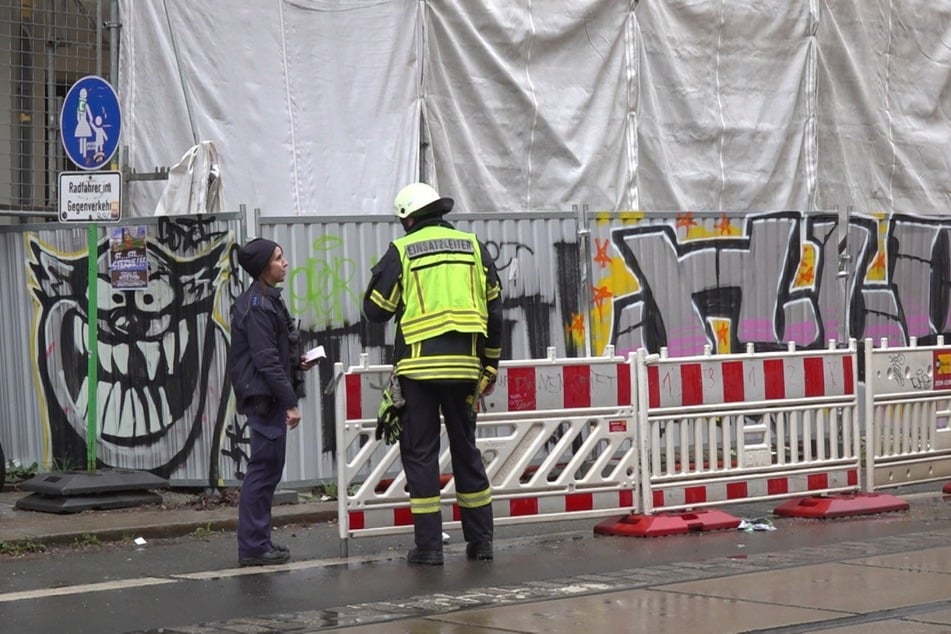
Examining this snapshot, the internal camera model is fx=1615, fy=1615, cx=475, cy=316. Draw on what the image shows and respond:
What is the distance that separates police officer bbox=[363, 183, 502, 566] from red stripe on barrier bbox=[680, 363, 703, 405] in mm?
1720

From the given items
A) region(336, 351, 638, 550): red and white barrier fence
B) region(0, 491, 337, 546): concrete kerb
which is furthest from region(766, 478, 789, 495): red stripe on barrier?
region(0, 491, 337, 546): concrete kerb

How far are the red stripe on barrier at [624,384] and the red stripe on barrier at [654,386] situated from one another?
126 millimetres

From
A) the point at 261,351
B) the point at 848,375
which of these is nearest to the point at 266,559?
the point at 261,351

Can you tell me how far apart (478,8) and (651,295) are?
2989 mm

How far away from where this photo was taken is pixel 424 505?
834cm

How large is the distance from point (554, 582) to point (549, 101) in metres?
7.39

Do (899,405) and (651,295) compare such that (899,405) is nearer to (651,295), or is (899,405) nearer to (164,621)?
(651,295)

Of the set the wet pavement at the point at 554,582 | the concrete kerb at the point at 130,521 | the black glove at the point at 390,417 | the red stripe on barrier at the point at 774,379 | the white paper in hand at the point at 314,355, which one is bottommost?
the wet pavement at the point at 554,582

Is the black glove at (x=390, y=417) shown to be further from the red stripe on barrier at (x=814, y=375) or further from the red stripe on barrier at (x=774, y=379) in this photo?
the red stripe on barrier at (x=814, y=375)

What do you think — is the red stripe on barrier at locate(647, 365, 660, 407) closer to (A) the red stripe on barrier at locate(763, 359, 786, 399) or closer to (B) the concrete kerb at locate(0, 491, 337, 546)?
(A) the red stripe on barrier at locate(763, 359, 786, 399)

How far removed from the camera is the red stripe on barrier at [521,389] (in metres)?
9.31

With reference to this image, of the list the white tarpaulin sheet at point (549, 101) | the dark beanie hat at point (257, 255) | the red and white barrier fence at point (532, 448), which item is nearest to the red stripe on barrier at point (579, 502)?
the red and white barrier fence at point (532, 448)

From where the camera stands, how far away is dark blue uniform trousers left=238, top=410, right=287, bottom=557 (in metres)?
8.58

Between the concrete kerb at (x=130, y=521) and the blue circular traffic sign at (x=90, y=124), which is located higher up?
the blue circular traffic sign at (x=90, y=124)
